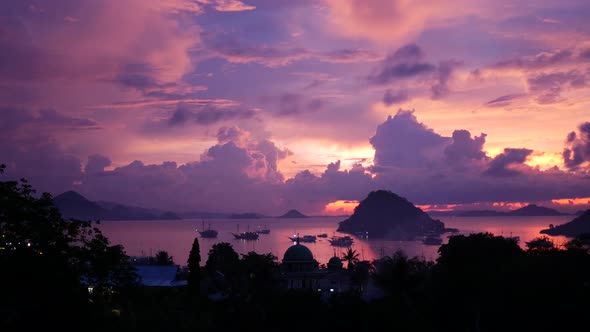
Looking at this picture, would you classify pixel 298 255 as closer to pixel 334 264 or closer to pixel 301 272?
pixel 301 272

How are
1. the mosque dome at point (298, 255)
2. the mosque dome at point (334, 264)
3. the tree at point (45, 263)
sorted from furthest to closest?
the mosque dome at point (334, 264), the mosque dome at point (298, 255), the tree at point (45, 263)

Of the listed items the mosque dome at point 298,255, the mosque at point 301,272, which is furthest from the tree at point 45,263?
the mosque dome at point 298,255

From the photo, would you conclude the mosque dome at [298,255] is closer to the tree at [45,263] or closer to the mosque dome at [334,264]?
the mosque dome at [334,264]

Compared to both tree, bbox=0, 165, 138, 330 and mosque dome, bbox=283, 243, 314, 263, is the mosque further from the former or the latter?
tree, bbox=0, 165, 138, 330

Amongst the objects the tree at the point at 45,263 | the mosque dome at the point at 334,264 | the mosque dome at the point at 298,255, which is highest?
the tree at the point at 45,263

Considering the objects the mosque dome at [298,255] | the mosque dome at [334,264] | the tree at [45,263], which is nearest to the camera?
the tree at [45,263]

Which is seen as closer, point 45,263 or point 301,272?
point 45,263

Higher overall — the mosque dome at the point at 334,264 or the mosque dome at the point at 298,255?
the mosque dome at the point at 298,255

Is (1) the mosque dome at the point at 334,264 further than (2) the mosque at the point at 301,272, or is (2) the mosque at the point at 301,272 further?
(1) the mosque dome at the point at 334,264

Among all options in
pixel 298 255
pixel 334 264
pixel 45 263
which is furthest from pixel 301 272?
pixel 45 263

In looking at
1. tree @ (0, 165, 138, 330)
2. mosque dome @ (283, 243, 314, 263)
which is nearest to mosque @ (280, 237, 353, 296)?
mosque dome @ (283, 243, 314, 263)

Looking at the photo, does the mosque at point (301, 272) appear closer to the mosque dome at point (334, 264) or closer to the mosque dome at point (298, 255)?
the mosque dome at point (298, 255)

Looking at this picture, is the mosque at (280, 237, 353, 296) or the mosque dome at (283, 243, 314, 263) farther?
the mosque dome at (283, 243, 314, 263)

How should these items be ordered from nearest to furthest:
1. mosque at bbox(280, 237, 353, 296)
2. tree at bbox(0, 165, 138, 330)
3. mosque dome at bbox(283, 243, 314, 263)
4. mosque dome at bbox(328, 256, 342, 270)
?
tree at bbox(0, 165, 138, 330) → mosque at bbox(280, 237, 353, 296) → mosque dome at bbox(283, 243, 314, 263) → mosque dome at bbox(328, 256, 342, 270)
